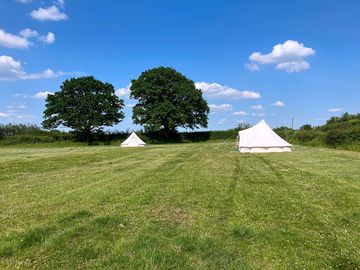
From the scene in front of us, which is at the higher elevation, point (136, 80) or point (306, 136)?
point (136, 80)

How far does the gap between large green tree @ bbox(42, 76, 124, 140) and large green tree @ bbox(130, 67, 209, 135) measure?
14.8 ft

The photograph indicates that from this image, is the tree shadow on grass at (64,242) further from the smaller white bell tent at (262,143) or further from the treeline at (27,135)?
the treeline at (27,135)

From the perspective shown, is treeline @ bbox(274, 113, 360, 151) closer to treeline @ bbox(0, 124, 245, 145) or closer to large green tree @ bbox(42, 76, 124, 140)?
treeline @ bbox(0, 124, 245, 145)

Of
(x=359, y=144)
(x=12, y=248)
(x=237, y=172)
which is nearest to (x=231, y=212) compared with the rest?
(x=12, y=248)

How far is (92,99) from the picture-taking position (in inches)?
2446

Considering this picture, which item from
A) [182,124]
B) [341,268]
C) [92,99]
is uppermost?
[92,99]

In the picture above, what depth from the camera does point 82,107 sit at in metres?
61.5

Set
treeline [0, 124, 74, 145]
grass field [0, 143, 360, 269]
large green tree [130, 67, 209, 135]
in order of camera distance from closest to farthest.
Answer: grass field [0, 143, 360, 269] → large green tree [130, 67, 209, 135] → treeline [0, 124, 74, 145]

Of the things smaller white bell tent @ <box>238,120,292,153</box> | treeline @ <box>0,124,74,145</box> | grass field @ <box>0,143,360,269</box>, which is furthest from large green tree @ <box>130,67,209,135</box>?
grass field @ <box>0,143,360,269</box>

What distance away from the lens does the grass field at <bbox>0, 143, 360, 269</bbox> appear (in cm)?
530

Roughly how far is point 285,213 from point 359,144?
27.7m

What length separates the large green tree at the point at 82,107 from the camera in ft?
202

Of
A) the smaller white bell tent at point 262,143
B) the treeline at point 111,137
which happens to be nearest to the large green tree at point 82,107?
the treeline at point 111,137

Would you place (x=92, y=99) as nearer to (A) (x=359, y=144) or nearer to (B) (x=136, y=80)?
(B) (x=136, y=80)
